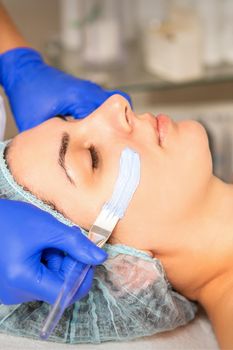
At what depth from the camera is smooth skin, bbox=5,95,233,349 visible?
124 cm

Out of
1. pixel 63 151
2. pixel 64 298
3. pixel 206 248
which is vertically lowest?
pixel 206 248

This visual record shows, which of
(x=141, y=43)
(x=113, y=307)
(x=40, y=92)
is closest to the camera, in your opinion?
(x=113, y=307)

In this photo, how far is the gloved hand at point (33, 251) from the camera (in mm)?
1068

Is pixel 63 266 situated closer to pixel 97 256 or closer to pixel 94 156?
pixel 97 256

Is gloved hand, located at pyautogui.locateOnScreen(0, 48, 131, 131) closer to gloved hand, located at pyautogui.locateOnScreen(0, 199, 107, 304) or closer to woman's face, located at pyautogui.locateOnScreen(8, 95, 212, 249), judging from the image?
woman's face, located at pyautogui.locateOnScreen(8, 95, 212, 249)

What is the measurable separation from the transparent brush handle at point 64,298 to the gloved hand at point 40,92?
627 millimetres

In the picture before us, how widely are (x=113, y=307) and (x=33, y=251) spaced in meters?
0.25

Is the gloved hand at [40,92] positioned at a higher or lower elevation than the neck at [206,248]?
higher

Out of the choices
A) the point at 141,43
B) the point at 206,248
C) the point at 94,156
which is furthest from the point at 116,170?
the point at 141,43

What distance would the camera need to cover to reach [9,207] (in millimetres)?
1138

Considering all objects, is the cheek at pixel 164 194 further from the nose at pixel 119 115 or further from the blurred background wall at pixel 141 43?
the blurred background wall at pixel 141 43

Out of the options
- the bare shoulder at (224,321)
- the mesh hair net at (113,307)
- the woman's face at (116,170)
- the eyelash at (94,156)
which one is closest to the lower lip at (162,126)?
the woman's face at (116,170)

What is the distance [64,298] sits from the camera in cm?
105

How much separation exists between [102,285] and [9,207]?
281 mm
